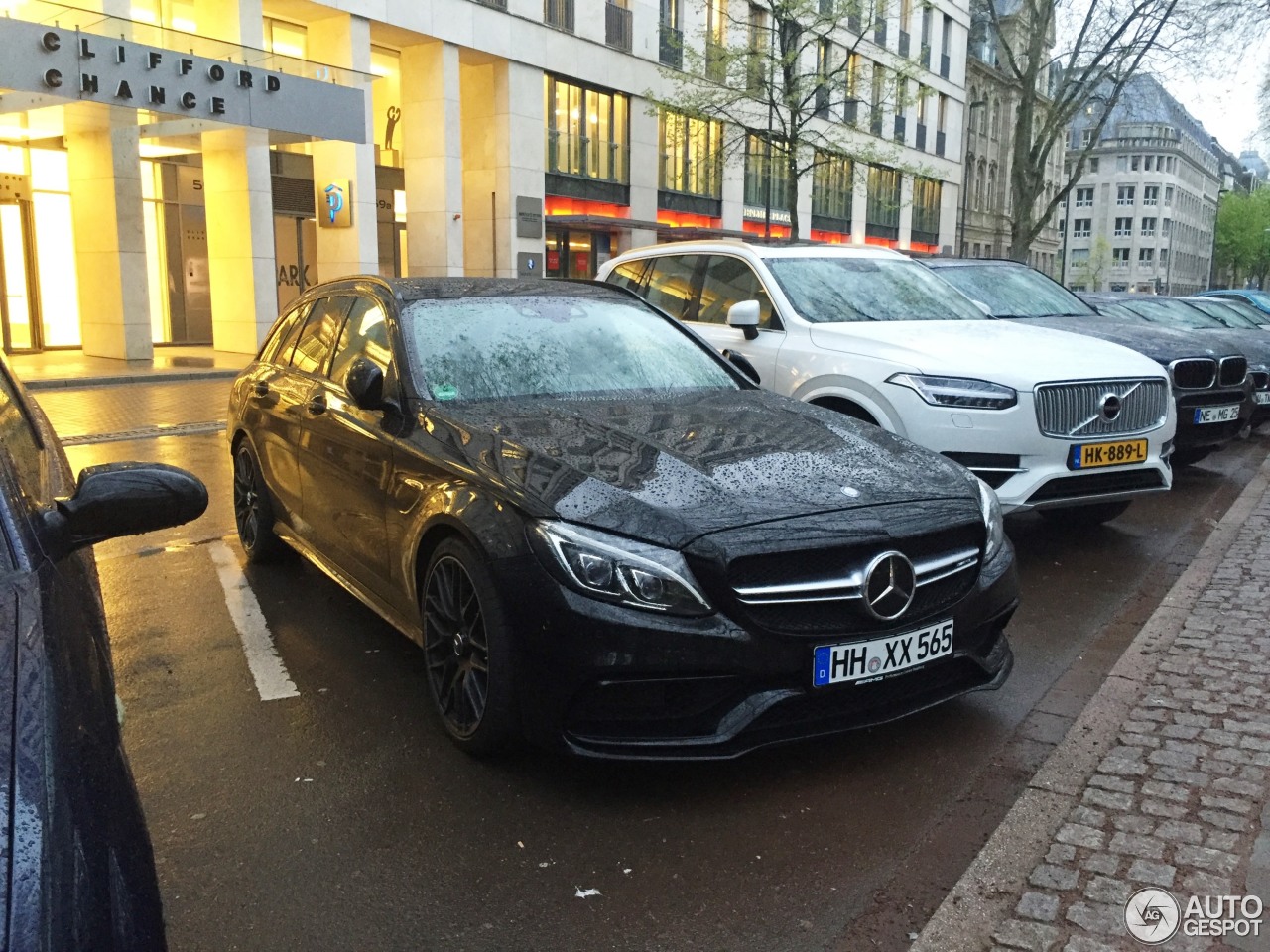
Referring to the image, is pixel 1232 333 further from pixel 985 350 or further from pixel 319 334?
pixel 319 334

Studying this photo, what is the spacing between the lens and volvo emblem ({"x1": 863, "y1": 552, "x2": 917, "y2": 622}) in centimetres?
330

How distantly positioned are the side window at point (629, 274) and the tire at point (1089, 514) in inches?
133

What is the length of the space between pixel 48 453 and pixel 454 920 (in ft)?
5.85

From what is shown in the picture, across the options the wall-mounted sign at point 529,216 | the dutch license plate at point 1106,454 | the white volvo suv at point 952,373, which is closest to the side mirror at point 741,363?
the white volvo suv at point 952,373

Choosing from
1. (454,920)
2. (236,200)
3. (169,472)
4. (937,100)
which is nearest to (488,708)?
(454,920)

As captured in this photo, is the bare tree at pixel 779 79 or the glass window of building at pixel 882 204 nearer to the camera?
the bare tree at pixel 779 79

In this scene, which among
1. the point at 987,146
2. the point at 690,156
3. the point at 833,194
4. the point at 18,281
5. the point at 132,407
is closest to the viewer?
the point at 132,407

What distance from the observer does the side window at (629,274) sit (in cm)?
829

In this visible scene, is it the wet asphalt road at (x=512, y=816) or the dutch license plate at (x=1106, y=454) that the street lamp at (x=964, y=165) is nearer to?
the dutch license plate at (x=1106, y=454)

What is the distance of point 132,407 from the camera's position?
1405cm

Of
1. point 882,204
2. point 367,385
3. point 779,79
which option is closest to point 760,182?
point 779,79

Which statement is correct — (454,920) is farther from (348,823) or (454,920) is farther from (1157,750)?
(1157,750)

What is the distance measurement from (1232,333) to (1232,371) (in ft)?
8.18

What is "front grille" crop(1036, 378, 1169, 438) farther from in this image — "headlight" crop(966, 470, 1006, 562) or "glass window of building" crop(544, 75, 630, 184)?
"glass window of building" crop(544, 75, 630, 184)
